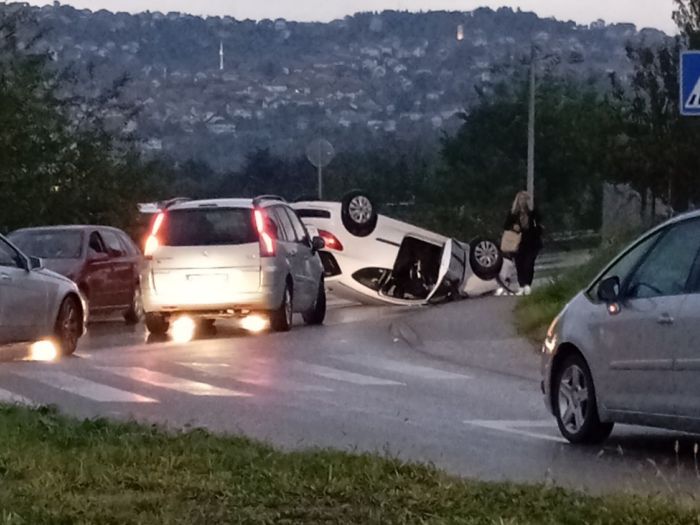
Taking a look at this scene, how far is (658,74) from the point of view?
1409 inches

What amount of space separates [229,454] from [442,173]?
57.0 metres

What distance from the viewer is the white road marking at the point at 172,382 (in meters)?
15.0

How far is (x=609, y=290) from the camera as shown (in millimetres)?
11570

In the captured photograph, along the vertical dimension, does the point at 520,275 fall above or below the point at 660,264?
below

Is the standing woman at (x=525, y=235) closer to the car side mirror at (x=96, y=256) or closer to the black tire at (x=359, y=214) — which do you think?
the black tire at (x=359, y=214)

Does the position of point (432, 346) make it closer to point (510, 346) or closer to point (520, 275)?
point (510, 346)

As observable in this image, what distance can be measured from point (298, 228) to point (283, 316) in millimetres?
2214

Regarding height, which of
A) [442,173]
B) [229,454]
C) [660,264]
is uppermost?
[660,264]

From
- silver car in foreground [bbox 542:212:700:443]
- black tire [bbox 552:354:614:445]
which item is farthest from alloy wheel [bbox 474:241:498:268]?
black tire [bbox 552:354:614:445]

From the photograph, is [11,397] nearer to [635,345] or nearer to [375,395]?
[375,395]

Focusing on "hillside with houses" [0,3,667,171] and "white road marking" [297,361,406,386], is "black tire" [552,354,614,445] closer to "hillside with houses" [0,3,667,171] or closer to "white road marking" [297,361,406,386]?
"white road marking" [297,361,406,386]

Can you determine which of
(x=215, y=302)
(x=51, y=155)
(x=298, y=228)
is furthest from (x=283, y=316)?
(x=51, y=155)

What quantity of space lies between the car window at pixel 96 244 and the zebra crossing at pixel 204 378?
25.4 ft

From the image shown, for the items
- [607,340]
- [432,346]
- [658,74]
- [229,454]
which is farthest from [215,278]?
[658,74]
